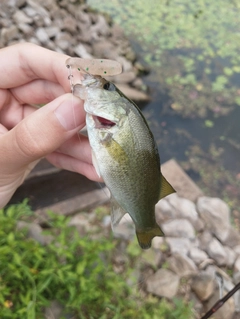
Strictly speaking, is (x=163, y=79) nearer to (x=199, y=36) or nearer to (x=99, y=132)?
(x=199, y=36)

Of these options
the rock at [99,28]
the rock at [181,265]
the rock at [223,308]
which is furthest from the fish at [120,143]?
the rock at [99,28]

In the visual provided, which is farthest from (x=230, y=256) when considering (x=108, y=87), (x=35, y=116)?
(x=35, y=116)

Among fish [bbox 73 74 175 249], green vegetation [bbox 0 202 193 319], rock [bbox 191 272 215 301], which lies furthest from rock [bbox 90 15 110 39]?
fish [bbox 73 74 175 249]

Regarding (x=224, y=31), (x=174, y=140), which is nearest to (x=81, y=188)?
(x=174, y=140)

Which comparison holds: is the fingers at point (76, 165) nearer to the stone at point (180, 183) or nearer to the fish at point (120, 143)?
the fish at point (120, 143)

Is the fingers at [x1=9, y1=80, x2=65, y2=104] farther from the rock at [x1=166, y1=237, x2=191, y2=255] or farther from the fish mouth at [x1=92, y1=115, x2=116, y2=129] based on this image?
the rock at [x1=166, y1=237, x2=191, y2=255]

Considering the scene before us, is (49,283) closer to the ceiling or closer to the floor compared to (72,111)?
closer to the floor
